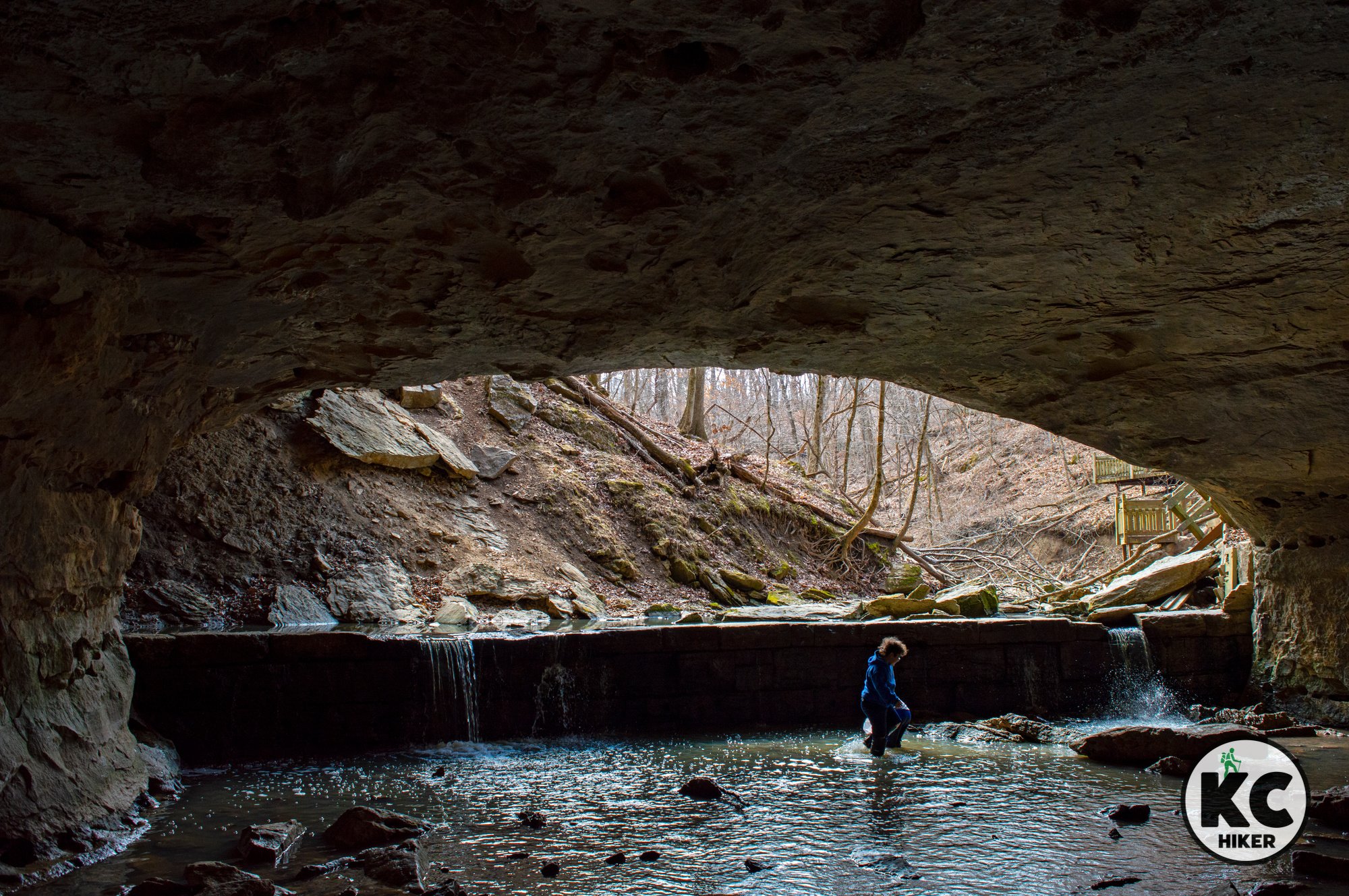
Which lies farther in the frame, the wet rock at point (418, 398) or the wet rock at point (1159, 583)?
the wet rock at point (418, 398)

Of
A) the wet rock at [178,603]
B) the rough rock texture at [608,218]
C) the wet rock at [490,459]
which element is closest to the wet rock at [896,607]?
the rough rock texture at [608,218]

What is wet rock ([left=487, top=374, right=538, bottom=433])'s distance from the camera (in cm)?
1491

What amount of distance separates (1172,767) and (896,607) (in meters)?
3.96

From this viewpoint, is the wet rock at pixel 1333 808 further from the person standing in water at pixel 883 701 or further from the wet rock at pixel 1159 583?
the wet rock at pixel 1159 583

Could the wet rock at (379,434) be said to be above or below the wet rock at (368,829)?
above

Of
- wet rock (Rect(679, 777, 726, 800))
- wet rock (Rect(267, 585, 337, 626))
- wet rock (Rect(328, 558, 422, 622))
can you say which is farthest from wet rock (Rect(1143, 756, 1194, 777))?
wet rock (Rect(267, 585, 337, 626))

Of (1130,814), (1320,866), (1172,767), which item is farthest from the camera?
(1172,767)

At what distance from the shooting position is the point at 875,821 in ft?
16.2

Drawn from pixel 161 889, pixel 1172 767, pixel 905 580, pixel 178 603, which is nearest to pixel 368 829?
pixel 161 889

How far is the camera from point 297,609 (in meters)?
9.41

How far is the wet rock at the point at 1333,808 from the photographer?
4.77 meters

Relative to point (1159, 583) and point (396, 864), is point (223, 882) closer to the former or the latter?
point (396, 864)

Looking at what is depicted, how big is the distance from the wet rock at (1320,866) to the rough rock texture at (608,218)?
2629mm

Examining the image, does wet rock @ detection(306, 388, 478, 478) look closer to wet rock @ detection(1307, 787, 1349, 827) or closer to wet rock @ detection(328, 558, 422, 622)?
wet rock @ detection(328, 558, 422, 622)
